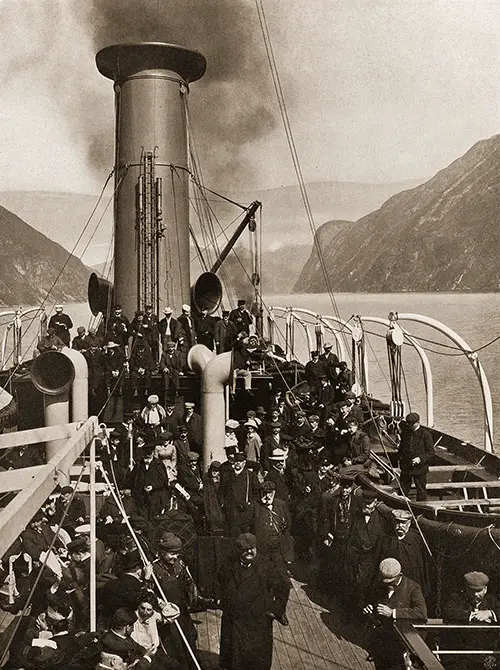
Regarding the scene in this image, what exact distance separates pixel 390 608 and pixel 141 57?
12.3m

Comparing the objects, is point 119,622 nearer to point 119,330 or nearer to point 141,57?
point 119,330

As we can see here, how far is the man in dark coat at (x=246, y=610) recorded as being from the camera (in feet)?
15.0

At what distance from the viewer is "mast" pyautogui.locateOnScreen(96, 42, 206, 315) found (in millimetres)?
14008

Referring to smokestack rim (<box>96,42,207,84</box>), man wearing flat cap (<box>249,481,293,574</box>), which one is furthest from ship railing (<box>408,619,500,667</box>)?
smokestack rim (<box>96,42,207,84</box>)

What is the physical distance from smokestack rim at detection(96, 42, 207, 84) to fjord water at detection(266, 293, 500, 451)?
26622 millimetres

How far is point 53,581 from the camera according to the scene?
5.05 m

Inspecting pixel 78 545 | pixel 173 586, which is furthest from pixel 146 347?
pixel 173 586

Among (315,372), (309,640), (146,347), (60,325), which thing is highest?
(60,325)

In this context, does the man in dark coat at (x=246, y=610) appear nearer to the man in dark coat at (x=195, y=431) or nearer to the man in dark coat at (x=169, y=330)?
the man in dark coat at (x=195, y=431)

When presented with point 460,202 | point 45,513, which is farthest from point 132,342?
point 460,202

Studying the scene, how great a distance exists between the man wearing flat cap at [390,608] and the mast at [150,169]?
32.2 feet

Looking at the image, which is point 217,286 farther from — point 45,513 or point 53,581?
point 53,581

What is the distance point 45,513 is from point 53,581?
59.8 inches

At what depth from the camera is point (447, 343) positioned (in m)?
48.1
